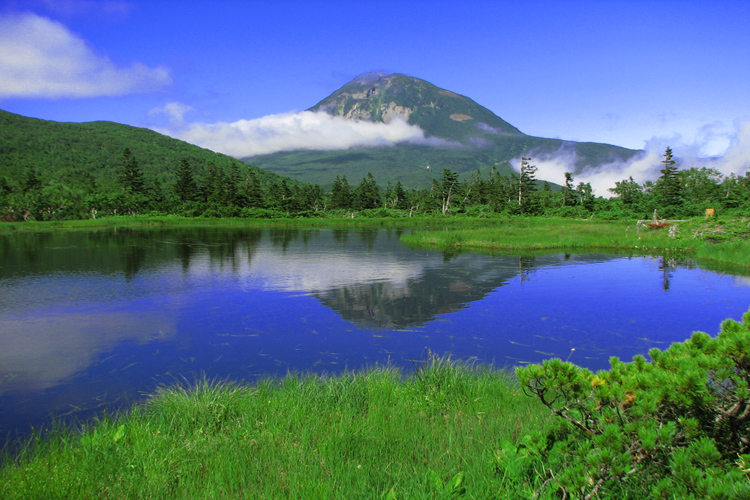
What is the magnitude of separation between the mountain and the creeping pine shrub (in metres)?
97.2

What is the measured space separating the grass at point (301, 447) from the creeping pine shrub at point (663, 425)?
2.07ft

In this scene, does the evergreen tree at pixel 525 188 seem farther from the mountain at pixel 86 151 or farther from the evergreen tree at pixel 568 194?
the mountain at pixel 86 151

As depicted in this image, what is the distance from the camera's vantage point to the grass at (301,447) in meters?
3.90

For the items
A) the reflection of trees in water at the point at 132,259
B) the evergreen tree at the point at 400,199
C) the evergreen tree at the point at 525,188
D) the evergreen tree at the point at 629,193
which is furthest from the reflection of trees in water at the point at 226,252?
the evergreen tree at the point at 400,199

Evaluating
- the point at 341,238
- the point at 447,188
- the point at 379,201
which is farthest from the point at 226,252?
the point at 379,201

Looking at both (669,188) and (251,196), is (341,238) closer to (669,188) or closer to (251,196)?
(251,196)

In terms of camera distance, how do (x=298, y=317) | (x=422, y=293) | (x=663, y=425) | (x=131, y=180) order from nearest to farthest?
(x=663, y=425)
(x=298, y=317)
(x=422, y=293)
(x=131, y=180)

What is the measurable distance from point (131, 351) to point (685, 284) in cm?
1944

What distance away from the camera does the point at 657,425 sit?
3.35 m

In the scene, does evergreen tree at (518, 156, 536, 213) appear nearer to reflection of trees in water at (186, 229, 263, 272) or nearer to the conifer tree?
reflection of trees in water at (186, 229, 263, 272)

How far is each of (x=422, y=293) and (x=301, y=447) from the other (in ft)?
38.9

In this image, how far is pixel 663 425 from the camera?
3.28 metres

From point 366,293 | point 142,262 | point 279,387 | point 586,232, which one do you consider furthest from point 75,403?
point 586,232

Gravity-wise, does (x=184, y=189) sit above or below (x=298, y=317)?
above
